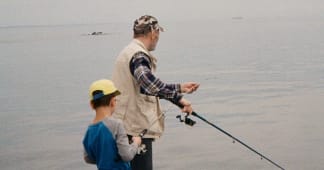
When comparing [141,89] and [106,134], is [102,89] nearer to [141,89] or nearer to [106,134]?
[106,134]

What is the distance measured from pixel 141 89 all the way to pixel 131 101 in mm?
138

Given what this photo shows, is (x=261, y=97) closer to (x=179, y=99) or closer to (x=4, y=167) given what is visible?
(x=4, y=167)

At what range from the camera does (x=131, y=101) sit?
503 cm

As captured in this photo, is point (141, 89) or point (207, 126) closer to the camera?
point (141, 89)

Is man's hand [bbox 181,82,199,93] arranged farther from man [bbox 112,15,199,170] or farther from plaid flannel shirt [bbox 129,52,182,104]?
plaid flannel shirt [bbox 129,52,182,104]

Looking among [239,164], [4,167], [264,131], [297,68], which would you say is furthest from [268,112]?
[297,68]

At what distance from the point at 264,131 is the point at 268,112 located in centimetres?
228

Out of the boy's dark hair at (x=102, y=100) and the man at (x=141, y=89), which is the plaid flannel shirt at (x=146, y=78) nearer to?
the man at (x=141, y=89)

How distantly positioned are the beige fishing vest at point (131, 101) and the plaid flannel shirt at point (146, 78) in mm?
53

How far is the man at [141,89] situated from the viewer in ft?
16.1

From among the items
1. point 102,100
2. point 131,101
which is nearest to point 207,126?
point 131,101

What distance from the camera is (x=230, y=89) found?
18.8 meters

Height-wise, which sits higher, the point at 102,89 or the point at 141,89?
the point at 141,89

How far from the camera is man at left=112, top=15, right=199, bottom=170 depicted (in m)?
4.91
